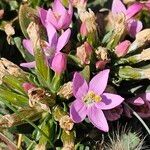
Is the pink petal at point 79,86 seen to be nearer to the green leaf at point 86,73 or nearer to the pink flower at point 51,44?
the green leaf at point 86,73

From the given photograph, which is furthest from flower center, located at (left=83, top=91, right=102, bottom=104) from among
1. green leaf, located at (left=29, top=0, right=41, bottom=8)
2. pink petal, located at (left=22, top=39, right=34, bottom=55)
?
green leaf, located at (left=29, top=0, right=41, bottom=8)

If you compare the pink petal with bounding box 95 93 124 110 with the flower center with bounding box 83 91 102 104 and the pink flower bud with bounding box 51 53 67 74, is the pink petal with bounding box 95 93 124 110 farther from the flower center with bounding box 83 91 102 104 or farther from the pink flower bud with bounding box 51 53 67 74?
the pink flower bud with bounding box 51 53 67 74

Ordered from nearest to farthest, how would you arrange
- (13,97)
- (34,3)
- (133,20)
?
(13,97)
(133,20)
(34,3)

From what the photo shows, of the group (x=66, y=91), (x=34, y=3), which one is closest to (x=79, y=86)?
(x=66, y=91)

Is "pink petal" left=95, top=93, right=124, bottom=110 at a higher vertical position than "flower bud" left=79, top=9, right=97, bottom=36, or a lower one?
lower

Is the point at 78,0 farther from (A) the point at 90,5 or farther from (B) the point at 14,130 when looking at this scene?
(B) the point at 14,130

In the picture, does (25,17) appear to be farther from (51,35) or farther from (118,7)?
(118,7)
